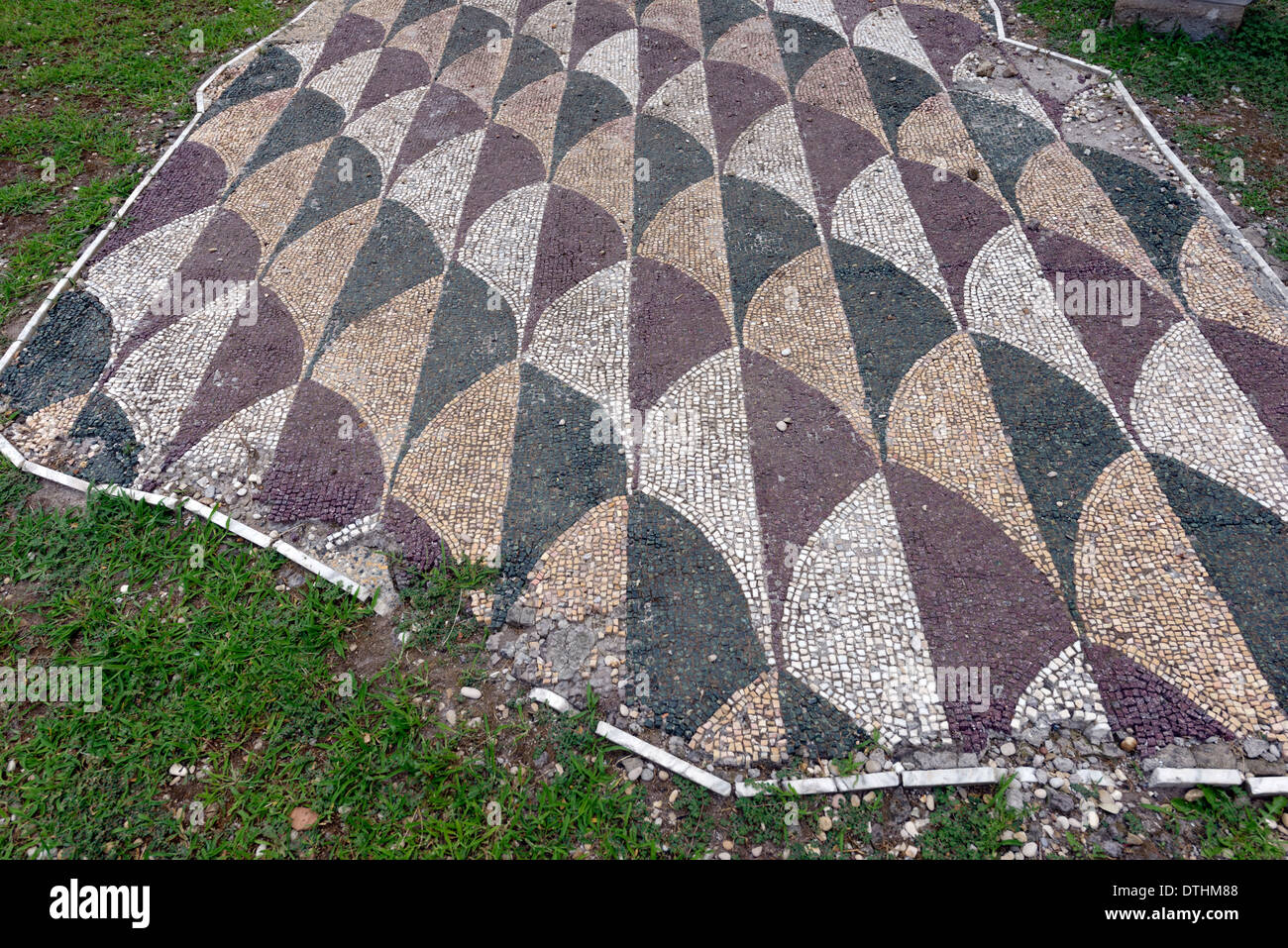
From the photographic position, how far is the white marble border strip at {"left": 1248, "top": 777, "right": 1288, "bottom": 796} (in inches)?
164

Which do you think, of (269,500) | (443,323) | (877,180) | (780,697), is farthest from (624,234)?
(780,697)

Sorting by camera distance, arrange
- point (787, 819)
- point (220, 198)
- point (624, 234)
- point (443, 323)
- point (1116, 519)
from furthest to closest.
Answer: point (220, 198) → point (624, 234) → point (443, 323) → point (1116, 519) → point (787, 819)

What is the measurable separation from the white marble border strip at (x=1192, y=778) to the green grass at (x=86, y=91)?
10179mm

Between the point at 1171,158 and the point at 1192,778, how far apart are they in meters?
6.76

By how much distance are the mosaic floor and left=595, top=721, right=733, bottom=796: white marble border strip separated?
0.55 ft

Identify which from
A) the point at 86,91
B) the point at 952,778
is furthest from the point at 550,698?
the point at 86,91

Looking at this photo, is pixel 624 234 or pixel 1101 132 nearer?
pixel 624 234

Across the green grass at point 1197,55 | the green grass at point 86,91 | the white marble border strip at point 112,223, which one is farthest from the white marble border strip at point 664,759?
the green grass at point 1197,55

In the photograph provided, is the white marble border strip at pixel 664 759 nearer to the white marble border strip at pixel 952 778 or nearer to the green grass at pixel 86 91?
the white marble border strip at pixel 952 778

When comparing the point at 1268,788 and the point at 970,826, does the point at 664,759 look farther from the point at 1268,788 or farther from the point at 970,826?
the point at 1268,788

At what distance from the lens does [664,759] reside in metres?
4.39

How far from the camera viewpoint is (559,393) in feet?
20.4

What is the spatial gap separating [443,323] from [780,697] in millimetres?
4493
